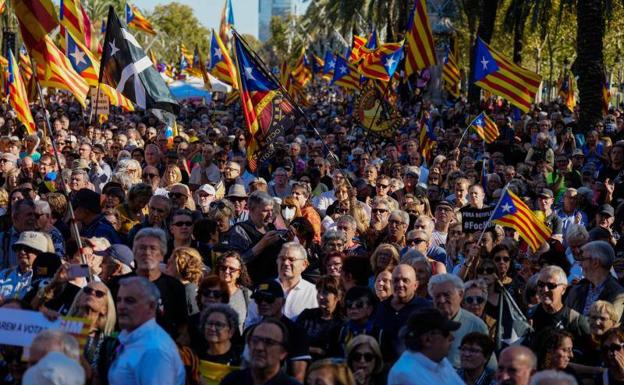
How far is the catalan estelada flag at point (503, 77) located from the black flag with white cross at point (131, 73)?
15.7 feet

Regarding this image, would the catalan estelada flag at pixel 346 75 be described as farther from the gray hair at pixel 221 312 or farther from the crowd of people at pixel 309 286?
the gray hair at pixel 221 312

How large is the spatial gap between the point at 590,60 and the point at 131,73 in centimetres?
1113

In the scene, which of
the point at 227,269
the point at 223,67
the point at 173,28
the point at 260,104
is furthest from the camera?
the point at 173,28

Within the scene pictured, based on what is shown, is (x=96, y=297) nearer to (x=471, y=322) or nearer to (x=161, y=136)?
(x=471, y=322)

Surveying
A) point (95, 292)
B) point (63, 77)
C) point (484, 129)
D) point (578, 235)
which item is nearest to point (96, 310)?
point (95, 292)

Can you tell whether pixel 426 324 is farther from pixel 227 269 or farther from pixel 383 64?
pixel 383 64

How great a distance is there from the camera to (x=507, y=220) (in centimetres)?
1043

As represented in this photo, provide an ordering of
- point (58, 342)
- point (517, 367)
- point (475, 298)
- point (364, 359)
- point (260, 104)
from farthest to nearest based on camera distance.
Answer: point (260, 104) → point (475, 298) → point (364, 359) → point (517, 367) → point (58, 342)

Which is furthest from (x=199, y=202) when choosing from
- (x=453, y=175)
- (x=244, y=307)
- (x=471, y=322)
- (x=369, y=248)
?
(x=471, y=322)

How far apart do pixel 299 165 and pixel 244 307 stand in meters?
9.49

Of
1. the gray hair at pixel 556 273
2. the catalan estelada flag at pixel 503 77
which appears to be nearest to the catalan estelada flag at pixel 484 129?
the catalan estelada flag at pixel 503 77

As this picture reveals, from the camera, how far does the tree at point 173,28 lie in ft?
416

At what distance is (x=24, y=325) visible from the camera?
19.9ft

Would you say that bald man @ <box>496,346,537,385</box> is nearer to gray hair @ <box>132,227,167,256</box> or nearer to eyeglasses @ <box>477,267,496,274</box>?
gray hair @ <box>132,227,167,256</box>
